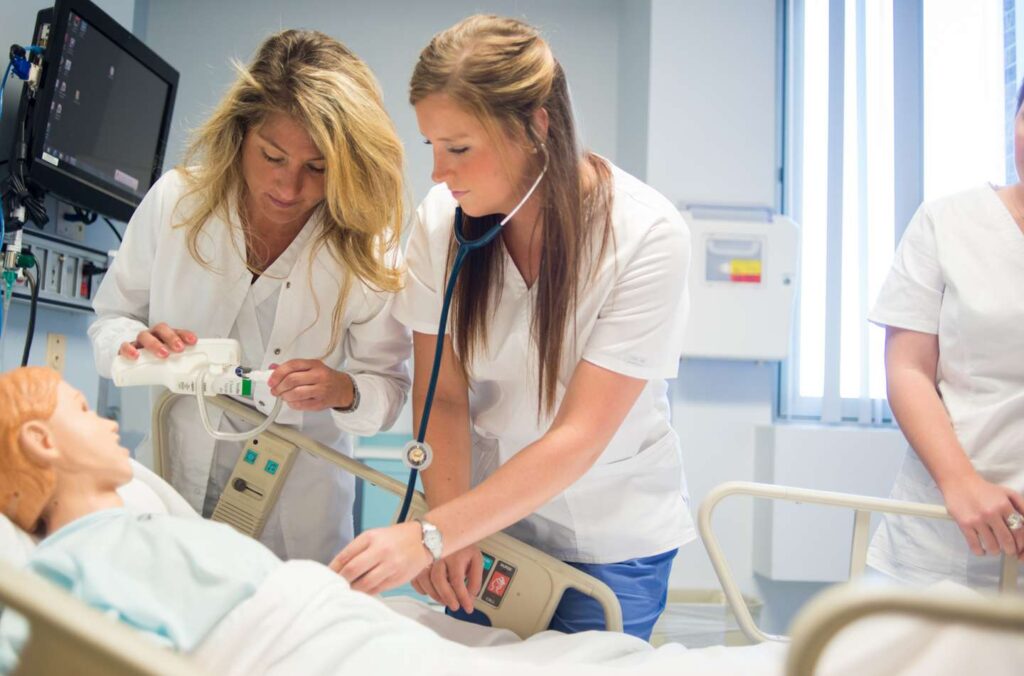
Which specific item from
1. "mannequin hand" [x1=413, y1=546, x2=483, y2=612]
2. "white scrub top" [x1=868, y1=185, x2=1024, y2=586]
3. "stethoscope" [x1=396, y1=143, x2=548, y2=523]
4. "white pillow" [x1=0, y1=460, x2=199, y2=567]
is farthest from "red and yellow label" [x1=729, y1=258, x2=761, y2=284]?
"white pillow" [x1=0, y1=460, x2=199, y2=567]

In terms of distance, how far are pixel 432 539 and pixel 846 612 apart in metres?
0.73

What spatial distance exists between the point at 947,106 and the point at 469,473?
2.64 m

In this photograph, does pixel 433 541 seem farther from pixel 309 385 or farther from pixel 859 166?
pixel 859 166

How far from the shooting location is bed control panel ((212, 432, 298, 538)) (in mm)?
1545

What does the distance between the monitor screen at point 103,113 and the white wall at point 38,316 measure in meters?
0.19

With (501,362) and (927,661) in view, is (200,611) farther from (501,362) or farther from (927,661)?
(927,661)

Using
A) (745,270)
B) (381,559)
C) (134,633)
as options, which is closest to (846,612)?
(134,633)

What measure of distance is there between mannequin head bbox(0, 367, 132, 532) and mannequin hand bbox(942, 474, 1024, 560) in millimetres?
1308

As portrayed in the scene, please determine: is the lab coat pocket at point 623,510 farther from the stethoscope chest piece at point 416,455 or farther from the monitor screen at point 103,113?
the monitor screen at point 103,113

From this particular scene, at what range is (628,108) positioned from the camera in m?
3.85

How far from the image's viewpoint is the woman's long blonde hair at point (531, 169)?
48.8 inches

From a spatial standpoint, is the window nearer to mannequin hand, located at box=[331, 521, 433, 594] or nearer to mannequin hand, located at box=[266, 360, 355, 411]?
mannequin hand, located at box=[266, 360, 355, 411]

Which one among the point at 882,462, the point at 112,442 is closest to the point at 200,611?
the point at 112,442

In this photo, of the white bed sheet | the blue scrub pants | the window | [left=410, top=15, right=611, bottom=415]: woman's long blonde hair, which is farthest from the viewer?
the window
